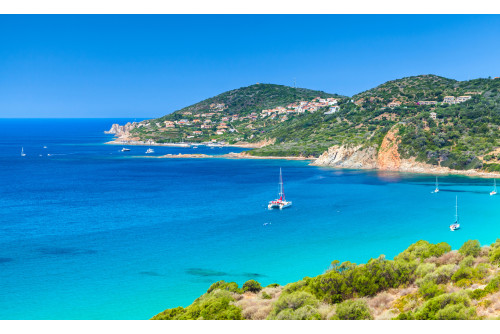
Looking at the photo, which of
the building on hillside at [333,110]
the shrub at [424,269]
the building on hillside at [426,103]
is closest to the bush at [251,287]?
the shrub at [424,269]

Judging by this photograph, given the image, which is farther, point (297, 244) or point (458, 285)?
point (297, 244)

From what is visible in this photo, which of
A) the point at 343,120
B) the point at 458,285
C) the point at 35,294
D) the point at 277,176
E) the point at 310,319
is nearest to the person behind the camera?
the point at 310,319

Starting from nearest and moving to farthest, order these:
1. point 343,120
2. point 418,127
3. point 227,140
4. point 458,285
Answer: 1. point 458,285
2. point 418,127
3. point 343,120
4. point 227,140

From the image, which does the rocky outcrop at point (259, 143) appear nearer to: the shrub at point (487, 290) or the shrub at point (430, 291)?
the shrub at point (430, 291)

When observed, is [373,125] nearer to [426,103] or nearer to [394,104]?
[394,104]

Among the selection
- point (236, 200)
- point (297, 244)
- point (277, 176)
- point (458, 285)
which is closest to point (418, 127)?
point (277, 176)

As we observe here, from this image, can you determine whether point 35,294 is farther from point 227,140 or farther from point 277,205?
point 227,140

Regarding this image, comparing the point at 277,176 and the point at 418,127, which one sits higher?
the point at 418,127
